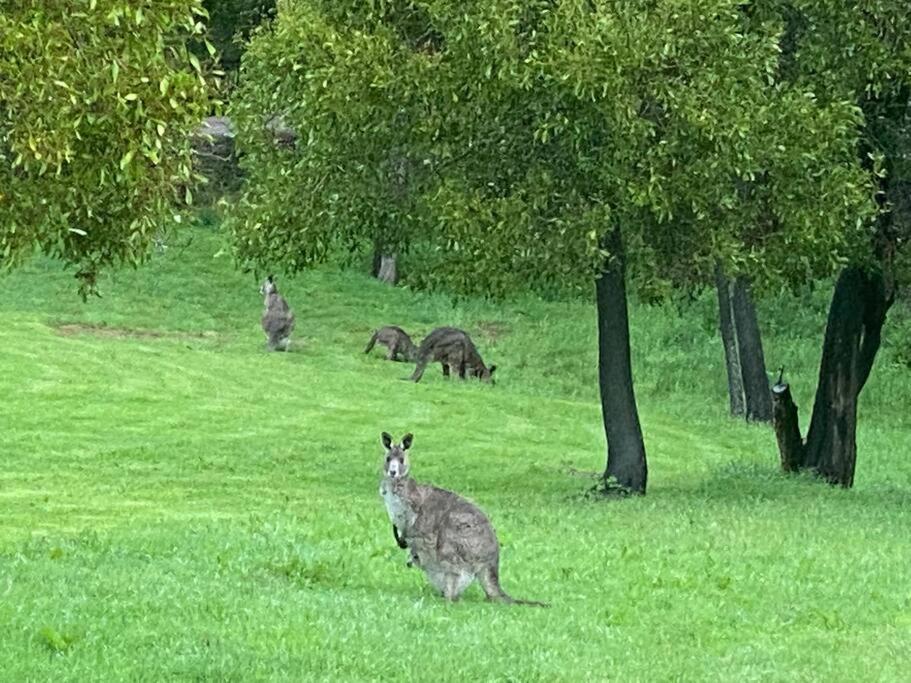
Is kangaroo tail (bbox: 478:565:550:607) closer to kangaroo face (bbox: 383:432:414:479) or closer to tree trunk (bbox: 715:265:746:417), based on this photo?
kangaroo face (bbox: 383:432:414:479)

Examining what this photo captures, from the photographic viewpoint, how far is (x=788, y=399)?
2966cm

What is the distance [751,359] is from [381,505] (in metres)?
16.7

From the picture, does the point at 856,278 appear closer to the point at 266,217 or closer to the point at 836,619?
the point at 266,217

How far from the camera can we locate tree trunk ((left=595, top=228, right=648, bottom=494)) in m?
26.3

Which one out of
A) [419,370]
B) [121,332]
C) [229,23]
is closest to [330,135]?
[419,370]

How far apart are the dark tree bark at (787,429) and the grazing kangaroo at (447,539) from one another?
13821 millimetres

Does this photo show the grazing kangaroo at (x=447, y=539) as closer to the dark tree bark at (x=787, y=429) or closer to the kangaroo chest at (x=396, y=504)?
the kangaroo chest at (x=396, y=504)

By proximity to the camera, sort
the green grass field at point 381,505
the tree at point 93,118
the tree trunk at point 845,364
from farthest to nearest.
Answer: the tree trunk at point 845,364 < the green grass field at point 381,505 < the tree at point 93,118

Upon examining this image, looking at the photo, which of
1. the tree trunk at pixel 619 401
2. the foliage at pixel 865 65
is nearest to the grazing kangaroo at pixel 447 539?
the foliage at pixel 865 65

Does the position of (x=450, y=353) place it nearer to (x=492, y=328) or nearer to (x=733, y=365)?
(x=733, y=365)

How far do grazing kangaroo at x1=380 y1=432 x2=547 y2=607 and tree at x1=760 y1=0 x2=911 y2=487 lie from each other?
9795 mm

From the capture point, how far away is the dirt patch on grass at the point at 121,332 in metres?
44.6

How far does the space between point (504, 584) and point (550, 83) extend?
725cm

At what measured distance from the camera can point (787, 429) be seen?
30.0m
